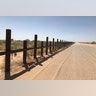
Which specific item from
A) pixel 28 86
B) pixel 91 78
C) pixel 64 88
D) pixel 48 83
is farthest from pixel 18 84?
pixel 91 78

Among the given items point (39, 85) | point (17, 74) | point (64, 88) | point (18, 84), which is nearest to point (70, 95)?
point (64, 88)

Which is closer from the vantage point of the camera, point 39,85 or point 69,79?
point 39,85

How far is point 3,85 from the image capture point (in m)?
5.95

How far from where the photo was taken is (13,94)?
5098 millimetres

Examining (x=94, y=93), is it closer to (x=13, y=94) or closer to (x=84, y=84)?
(x=84, y=84)

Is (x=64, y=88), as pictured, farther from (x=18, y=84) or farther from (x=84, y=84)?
(x=18, y=84)

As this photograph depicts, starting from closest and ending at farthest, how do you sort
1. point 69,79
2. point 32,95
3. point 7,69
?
point 32,95, point 69,79, point 7,69

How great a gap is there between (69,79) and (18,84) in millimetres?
1691

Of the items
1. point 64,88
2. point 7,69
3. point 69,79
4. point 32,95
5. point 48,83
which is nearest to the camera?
point 32,95

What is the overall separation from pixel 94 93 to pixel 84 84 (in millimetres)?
906

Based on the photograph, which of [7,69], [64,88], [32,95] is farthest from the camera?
[7,69]

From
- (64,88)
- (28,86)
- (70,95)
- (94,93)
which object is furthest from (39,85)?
(94,93)

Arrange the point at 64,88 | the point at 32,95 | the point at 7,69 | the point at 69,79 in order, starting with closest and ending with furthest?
the point at 32,95 → the point at 64,88 → the point at 69,79 → the point at 7,69

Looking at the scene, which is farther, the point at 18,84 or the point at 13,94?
the point at 18,84
